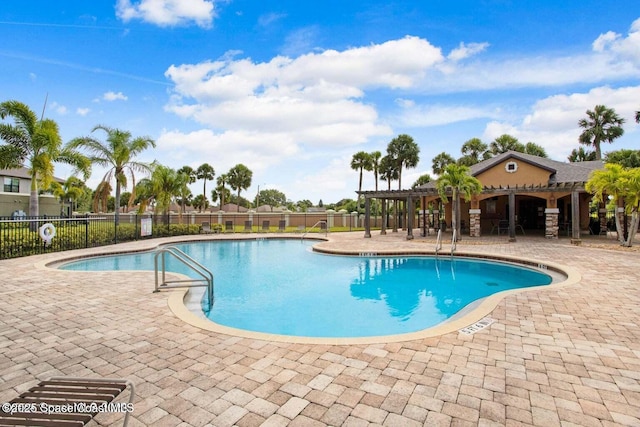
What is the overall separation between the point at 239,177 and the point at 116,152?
28.8m

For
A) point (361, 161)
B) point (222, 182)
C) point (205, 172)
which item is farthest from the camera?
point (205, 172)

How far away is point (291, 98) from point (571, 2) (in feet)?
38.6

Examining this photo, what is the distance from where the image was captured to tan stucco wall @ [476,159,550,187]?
20.5 m

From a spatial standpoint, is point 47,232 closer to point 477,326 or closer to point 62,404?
point 62,404

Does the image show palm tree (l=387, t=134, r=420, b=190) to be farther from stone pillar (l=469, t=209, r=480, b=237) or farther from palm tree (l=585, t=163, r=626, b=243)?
palm tree (l=585, t=163, r=626, b=243)

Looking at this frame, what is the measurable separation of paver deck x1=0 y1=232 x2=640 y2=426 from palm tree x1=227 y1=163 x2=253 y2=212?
4278 centimetres

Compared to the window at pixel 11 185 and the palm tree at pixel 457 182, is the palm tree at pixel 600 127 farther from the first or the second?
the window at pixel 11 185

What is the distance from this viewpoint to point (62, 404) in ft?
7.11

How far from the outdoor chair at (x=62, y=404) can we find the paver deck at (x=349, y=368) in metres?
0.47

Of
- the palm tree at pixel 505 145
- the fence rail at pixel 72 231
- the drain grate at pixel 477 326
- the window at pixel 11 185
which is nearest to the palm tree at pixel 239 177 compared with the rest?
the window at pixel 11 185

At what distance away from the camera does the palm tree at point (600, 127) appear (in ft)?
108

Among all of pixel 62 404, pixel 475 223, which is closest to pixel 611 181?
pixel 475 223

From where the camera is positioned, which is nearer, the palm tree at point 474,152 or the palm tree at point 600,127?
the palm tree at point 600,127

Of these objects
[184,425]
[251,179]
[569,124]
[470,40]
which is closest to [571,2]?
[470,40]
